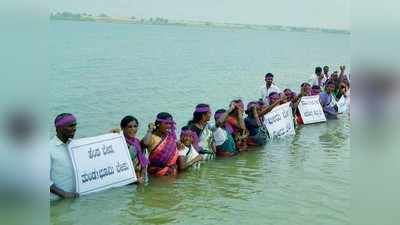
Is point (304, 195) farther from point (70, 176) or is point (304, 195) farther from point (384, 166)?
point (384, 166)

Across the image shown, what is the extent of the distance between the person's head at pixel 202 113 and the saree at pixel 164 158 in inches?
32.2

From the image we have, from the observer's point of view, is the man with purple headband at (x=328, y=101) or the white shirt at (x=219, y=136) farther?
the man with purple headband at (x=328, y=101)

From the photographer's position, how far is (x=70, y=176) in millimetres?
5977

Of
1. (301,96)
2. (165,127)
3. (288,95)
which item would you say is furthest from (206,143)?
(301,96)

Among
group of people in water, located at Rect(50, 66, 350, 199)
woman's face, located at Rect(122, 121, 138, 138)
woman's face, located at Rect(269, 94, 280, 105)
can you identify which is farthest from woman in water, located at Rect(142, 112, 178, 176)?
woman's face, located at Rect(269, 94, 280, 105)

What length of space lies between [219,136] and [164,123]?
169 cm

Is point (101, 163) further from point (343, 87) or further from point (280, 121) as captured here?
point (343, 87)

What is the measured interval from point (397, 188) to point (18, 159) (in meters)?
1.25

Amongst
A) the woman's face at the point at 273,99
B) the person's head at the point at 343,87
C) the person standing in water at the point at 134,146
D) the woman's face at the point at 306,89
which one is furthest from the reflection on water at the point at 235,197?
the person's head at the point at 343,87

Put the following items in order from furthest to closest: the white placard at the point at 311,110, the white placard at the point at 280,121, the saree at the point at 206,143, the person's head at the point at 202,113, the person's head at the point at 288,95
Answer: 1. the white placard at the point at 311,110
2. the person's head at the point at 288,95
3. the white placard at the point at 280,121
4. the saree at the point at 206,143
5. the person's head at the point at 202,113

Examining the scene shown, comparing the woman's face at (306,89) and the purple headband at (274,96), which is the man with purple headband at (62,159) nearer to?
the purple headband at (274,96)

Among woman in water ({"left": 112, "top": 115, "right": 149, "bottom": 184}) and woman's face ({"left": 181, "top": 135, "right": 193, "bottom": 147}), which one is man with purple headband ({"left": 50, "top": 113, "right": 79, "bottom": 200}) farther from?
woman's face ({"left": 181, "top": 135, "right": 193, "bottom": 147})

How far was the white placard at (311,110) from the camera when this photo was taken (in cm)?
1184

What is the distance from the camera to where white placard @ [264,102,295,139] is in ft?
32.7
